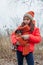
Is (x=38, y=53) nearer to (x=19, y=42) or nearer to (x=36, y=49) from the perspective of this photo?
(x=36, y=49)

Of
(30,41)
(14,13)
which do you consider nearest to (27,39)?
(30,41)

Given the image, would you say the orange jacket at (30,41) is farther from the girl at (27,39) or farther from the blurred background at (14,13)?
the blurred background at (14,13)

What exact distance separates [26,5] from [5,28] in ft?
2.66

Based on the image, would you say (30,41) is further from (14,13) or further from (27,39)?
(14,13)

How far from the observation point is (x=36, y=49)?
7496 mm

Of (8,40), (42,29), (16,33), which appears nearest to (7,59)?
(8,40)

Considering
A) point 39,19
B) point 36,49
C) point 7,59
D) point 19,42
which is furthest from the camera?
point 39,19

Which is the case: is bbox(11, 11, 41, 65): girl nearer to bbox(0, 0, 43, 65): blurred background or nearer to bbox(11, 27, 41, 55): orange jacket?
bbox(11, 27, 41, 55): orange jacket

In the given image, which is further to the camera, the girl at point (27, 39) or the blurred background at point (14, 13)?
the blurred background at point (14, 13)

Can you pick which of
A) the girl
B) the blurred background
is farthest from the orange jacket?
the blurred background

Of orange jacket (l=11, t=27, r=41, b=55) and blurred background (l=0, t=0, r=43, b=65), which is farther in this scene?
blurred background (l=0, t=0, r=43, b=65)

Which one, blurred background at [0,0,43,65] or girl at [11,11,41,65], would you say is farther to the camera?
blurred background at [0,0,43,65]

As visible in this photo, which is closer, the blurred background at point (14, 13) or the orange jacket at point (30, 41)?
the orange jacket at point (30, 41)

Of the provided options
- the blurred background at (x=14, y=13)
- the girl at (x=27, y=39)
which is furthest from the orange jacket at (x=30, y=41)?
the blurred background at (x=14, y=13)
